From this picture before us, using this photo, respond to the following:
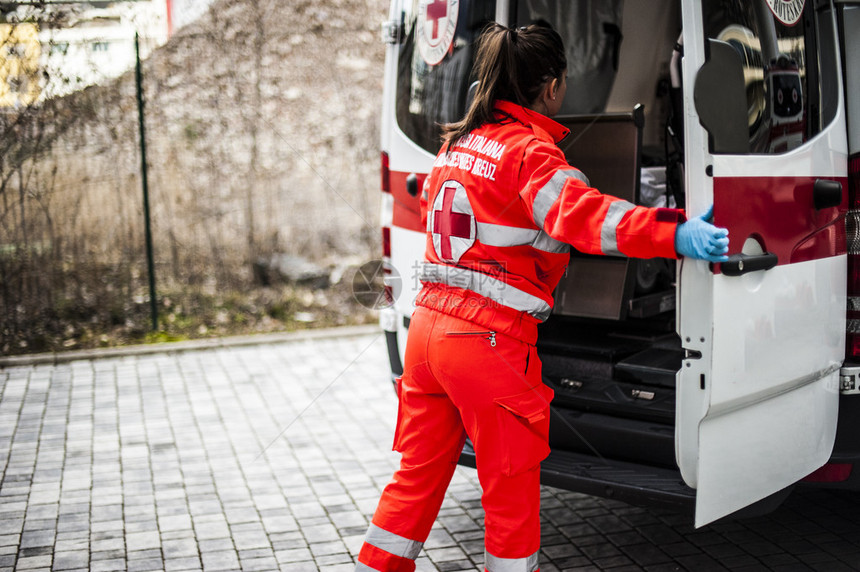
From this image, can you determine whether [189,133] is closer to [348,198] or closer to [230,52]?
[230,52]

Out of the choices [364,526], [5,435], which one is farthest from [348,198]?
[364,526]

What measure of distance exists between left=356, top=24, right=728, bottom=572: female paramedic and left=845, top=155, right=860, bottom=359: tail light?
3.73 feet

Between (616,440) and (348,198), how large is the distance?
593 cm

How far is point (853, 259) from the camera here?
3205mm

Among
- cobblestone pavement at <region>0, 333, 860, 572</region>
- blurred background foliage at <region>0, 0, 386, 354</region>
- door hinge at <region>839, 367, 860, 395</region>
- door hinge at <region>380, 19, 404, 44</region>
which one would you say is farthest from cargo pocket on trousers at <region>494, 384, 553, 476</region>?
blurred background foliage at <region>0, 0, 386, 354</region>

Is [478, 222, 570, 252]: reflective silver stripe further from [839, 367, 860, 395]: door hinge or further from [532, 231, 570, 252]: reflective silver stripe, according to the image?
[839, 367, 860, 395]: door hinge

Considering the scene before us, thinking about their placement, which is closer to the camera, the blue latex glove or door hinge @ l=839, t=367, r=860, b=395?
the blue latex glove

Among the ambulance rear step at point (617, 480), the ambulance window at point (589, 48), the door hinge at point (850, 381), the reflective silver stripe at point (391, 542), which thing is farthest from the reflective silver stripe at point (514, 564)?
the ambulance window at point (589, 48)

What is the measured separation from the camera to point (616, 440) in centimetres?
336

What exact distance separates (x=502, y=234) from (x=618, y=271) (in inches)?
63.0

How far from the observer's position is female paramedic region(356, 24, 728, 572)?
8.88ft

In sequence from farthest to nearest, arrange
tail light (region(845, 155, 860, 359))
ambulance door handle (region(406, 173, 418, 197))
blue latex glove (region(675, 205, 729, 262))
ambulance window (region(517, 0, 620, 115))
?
ambulance window (region(517, 0, 620, 115)) → ambulance door handle (region(406, 173, 418, 197)) → tail light (region(845, 155, 860, 359)) → blue latex glove (region(675, 205, 729, 262))

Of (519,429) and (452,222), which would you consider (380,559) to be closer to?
(519,429)

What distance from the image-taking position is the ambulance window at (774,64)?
9.40 feet
